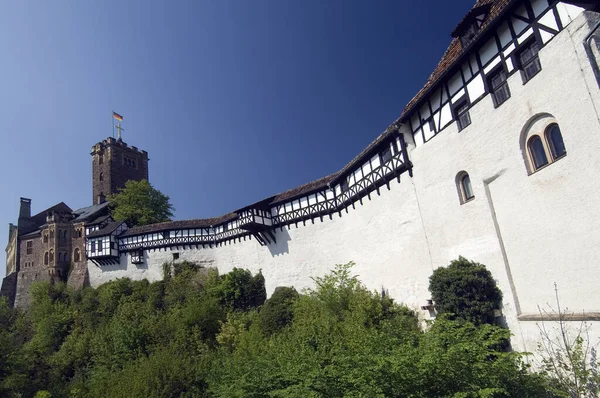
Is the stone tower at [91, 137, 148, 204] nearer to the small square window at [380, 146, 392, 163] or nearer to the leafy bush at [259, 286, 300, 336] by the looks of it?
the leafy bush at [259, 286, 300, 336]

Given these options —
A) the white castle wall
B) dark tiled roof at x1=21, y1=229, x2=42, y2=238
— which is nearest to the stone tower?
dark tiled roof at x1=21, y1=229, x2=42, y2=238

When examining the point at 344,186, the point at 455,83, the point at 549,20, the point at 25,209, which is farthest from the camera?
the point at 25,209

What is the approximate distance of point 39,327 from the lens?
3103cm

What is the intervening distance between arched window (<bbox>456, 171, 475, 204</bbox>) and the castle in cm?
4

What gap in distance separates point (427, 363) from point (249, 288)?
70.4 ft

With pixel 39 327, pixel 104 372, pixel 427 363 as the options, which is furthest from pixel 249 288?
pixel 427 363

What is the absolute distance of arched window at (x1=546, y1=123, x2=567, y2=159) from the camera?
10.2 meters

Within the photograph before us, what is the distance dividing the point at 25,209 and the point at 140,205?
17.4m

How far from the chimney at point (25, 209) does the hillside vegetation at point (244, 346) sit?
580 inches

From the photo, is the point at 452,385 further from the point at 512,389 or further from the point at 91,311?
the point at 91,311

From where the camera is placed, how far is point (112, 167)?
55.6 m

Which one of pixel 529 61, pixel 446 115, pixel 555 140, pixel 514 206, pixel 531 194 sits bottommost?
pixel 514 206

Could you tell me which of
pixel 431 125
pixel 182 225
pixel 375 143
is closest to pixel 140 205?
pixel 182 225

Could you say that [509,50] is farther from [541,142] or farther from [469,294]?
[469,294]
